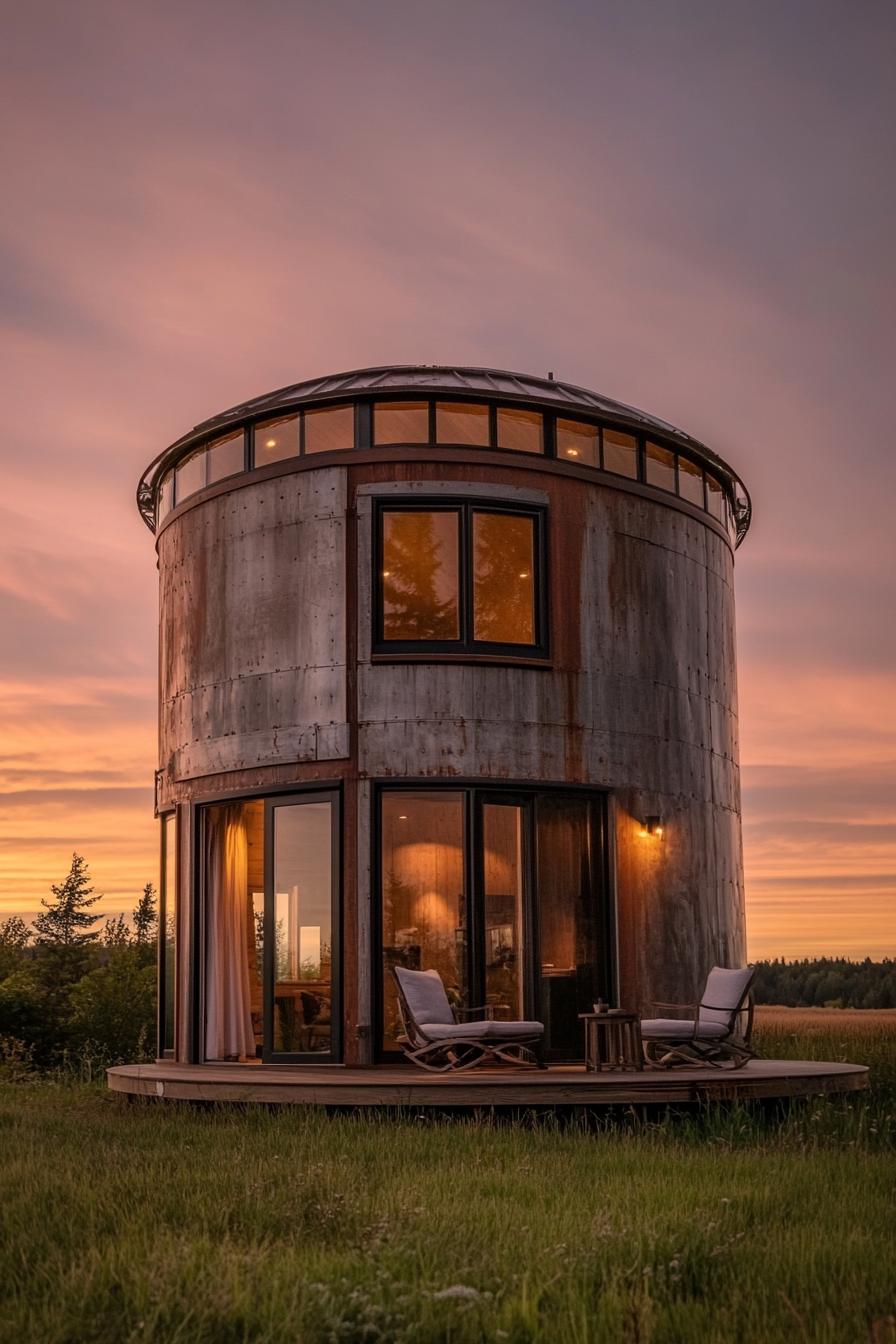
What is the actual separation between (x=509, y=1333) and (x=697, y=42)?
11108 millimetres

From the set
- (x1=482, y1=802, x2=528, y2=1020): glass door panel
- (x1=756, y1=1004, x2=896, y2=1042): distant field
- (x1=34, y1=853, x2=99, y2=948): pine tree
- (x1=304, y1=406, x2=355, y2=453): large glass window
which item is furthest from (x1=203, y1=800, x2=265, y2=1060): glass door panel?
(x1=34, y1=853, x2=99, y2=948): pine tree

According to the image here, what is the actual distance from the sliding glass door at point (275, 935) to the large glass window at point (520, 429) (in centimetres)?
331

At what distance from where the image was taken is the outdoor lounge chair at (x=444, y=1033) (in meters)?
10.0

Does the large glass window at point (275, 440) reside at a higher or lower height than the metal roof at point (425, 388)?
lower

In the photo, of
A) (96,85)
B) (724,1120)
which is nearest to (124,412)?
(96,85)

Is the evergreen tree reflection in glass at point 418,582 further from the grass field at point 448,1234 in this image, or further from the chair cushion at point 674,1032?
the grass field at point 448,1234

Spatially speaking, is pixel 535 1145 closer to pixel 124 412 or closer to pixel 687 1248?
pixel 687 1248

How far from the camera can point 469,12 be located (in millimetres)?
12062

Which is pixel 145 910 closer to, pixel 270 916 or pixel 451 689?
pixel 270 916

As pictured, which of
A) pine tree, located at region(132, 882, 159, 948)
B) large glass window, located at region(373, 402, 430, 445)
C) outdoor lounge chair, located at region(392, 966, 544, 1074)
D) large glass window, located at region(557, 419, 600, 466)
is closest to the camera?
outdoor lounge chair, located at region(392, 966, 544, 1074)

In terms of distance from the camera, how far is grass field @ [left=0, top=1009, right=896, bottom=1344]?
4270 millimetres

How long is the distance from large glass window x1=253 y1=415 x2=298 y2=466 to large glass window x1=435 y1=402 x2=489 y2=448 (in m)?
1.24

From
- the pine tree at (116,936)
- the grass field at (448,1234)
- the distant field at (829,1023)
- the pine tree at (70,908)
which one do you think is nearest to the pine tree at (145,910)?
the pine tree at (116,936)

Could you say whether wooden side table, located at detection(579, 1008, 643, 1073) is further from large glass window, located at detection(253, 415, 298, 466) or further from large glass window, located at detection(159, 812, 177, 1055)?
large glass window, located at detection(253, 415, 298, 466)
